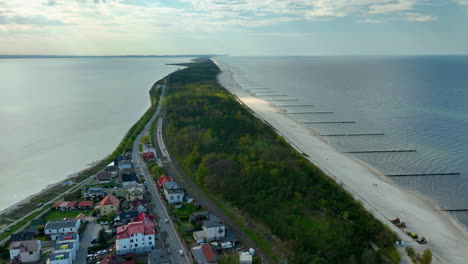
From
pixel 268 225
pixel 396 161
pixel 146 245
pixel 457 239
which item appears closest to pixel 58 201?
pixel 146 245

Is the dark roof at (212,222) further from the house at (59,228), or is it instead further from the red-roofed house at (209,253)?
the house at (59,228)

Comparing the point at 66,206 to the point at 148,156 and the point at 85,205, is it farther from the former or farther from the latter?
the point at 148,156

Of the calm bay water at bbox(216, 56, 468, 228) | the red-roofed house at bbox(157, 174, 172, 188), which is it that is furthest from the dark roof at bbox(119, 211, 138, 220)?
the calm bay water at bbox(216, 56, 468, 228)

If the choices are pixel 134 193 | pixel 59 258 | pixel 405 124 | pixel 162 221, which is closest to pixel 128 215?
pixel 162 221

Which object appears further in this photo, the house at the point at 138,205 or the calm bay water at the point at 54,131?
the calm bay water at the point at 54,131

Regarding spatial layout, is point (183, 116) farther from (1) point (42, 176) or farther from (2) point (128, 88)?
(2) point (128, 88)

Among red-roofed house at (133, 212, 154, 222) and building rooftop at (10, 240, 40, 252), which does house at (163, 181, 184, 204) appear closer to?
red-roofed house at (133, 212, 154, 222)

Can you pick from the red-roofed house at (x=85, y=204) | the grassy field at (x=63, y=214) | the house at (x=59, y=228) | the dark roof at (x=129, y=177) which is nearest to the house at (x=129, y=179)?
the dark roof at (x=129, y=177)
